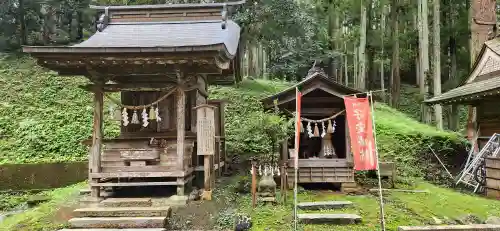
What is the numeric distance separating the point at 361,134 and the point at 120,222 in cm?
611

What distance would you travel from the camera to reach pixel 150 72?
33.0 ft

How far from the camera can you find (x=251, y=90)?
22859 millimetres

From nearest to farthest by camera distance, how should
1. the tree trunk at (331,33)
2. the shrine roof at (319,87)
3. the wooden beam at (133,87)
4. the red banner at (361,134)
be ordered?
the red banner at (361,134)
the wooden beam at (133,87)
the shrine roof at (319,87)
the tree trunk at (331,33)

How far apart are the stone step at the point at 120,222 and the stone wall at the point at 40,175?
7.82 meters

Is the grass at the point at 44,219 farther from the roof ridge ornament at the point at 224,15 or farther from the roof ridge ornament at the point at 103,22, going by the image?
the roof ridge ornament at the point at 224,15

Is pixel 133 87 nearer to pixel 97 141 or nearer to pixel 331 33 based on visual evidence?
pixel 97 141

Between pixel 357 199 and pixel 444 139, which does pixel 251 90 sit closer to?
pixel 444 139

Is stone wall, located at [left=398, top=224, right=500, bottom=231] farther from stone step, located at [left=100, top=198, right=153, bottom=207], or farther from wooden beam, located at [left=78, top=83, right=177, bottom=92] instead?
wooden beam, located at [left=78, top=83, right=177, bottom=92]

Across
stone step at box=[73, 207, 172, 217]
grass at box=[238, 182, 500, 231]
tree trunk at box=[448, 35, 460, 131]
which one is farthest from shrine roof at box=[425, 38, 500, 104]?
stone step at box=[73, 207, 172, 217]

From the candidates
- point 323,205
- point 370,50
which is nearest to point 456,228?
point 323,205

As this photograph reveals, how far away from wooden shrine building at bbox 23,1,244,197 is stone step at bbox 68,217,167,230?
1.49 meters

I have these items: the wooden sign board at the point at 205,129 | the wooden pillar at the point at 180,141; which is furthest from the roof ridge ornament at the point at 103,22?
the wooden sign board at the point at 205,129

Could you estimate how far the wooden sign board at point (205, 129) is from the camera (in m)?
9.89

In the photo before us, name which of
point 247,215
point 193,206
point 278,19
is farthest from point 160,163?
point 278,19
